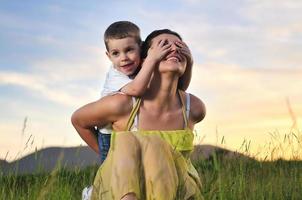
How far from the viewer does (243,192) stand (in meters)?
5.15

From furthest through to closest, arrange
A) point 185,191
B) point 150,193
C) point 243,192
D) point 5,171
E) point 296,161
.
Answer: point 296,161, point 5,171, point 243,192, point 185,191, point 150,193

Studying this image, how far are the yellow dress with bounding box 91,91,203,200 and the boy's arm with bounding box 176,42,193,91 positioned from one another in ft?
1.94

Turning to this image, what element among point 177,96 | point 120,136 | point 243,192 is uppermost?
point 177,96

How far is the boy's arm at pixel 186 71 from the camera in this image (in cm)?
406

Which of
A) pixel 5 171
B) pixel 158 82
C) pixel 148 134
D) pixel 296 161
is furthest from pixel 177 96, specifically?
pixel 296 161

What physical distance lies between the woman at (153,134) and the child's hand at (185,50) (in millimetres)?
15

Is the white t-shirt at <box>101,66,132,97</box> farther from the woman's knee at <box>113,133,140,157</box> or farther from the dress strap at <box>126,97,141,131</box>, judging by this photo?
the woman's knee at <box>113,133,140,157</box>

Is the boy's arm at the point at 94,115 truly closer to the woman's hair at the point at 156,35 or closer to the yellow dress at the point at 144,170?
the yellow dress at the point at 144,170

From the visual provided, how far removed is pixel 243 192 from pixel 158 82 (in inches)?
65.3

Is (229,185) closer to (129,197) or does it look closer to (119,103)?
(119,103)

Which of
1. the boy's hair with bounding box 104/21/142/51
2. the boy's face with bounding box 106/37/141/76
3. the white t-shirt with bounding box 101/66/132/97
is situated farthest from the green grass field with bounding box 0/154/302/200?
the boy's hair with bounding box 104/21/142/51

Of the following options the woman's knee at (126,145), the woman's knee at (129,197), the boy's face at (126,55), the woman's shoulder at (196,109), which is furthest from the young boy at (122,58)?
the woman's knee at (129,197)

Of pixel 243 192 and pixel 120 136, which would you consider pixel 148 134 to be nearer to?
pixel 120 136

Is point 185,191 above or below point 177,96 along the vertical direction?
below
